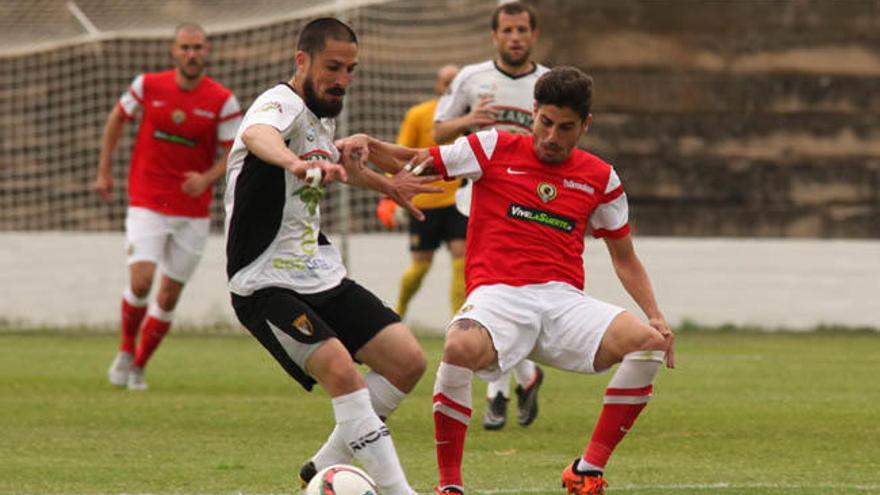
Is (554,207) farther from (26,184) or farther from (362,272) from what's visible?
(26,184)

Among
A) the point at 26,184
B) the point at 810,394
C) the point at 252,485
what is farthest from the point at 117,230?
the point at 252,485

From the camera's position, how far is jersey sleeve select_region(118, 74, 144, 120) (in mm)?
11781

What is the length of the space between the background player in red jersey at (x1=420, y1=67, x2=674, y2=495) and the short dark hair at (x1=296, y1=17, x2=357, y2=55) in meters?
0.71

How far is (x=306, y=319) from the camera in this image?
6348mm

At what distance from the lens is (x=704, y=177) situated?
711 inches

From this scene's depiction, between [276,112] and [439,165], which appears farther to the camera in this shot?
[439,165]

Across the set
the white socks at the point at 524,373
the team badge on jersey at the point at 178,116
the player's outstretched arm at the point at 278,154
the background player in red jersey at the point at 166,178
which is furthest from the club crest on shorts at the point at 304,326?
the team badge on jersey at the point at 178,116

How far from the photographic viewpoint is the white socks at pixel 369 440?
6.20 meters

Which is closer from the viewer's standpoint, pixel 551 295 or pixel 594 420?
pixel 551 295

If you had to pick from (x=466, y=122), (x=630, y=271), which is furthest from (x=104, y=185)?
(x=630, y=271)

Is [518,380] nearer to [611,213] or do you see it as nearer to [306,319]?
[611,213]

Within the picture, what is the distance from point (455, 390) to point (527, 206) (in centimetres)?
83

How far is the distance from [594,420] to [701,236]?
27.3 feet

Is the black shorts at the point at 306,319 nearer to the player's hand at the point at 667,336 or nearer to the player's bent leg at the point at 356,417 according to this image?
the player's bent leg at the point at 356,417
